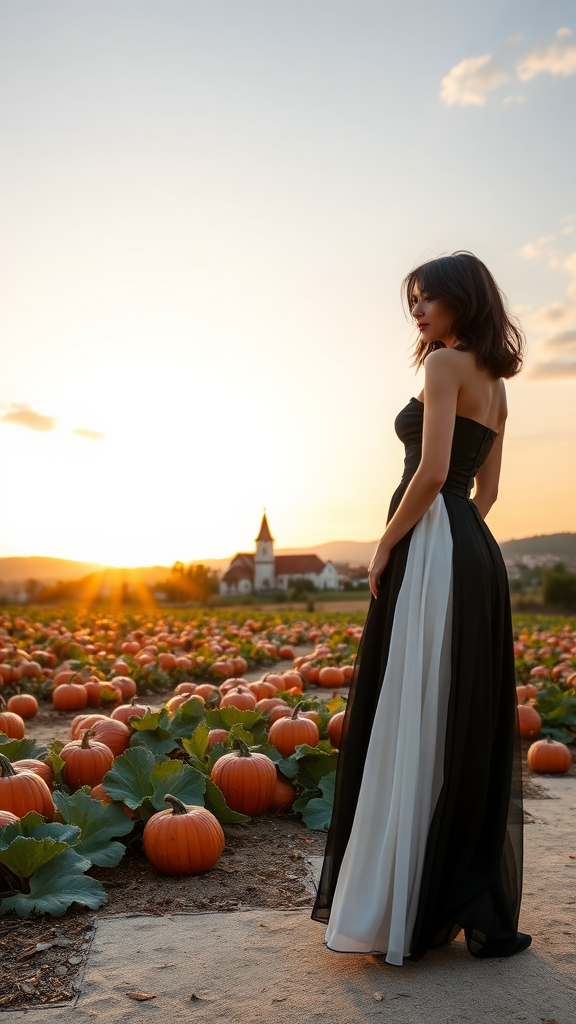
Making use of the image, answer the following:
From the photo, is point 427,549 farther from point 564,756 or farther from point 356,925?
point 564,756

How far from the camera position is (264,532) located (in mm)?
81562

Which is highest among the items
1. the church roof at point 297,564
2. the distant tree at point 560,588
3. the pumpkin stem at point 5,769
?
the church roof at point 297,564

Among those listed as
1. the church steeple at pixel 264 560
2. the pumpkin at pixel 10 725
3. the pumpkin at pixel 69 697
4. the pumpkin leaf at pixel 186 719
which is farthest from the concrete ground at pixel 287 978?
the church steeple at pixel 264 560

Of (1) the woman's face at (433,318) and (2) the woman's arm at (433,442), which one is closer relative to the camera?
(2) the woman's arm at (433,442)

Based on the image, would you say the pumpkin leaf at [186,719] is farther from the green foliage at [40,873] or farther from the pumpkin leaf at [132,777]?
the green foliage at [40,873]

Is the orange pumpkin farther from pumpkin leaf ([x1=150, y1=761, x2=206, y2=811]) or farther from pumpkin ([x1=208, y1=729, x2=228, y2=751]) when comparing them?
pumpkin leaf ([x1=150, y1=761, x2=206, y2=811])

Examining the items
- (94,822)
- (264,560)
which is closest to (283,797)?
(94,822)

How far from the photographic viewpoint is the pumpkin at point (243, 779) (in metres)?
3.95

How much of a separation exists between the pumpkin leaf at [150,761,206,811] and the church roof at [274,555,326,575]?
76546mm

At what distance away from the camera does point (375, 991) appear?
7.83 ft

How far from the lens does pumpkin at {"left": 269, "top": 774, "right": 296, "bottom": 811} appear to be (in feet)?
13.9

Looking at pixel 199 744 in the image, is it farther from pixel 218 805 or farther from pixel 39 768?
pixel 39 768

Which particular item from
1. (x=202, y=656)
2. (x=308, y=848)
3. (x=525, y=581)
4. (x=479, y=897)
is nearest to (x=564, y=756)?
(x=308, y=848)

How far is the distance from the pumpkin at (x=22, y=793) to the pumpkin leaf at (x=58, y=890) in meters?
0.45
